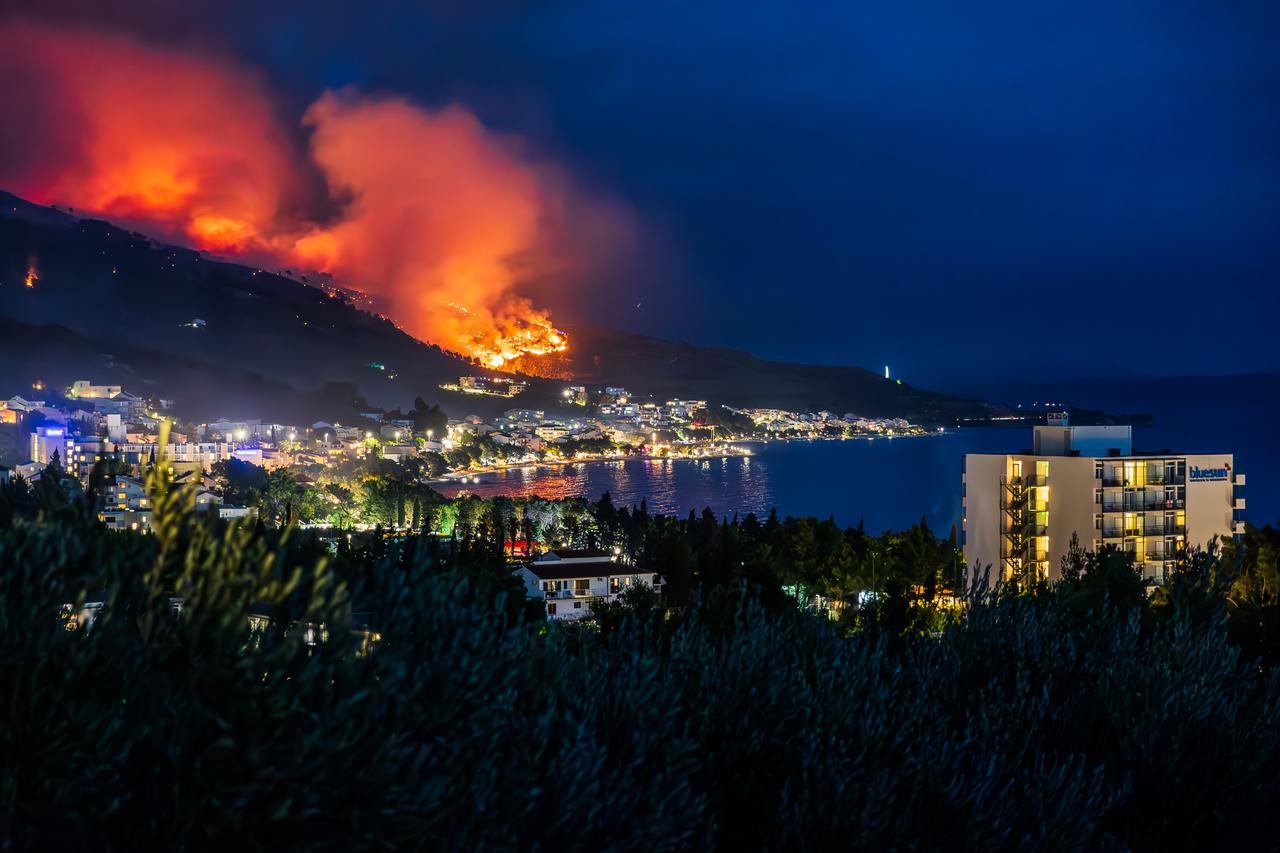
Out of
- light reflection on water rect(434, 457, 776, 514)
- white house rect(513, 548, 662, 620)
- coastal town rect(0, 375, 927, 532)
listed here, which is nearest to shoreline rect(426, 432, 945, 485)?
coastal town rect(0, 375, 927, 532)

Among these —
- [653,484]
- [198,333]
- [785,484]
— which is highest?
[198,333]

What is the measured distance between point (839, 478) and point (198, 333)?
79.8m

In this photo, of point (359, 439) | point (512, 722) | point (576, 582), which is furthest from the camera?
point (359, 439)

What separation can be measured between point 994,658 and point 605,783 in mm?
4036

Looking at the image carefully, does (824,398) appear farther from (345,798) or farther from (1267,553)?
(345,798)

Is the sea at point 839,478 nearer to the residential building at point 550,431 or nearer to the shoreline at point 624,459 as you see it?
the shoreline at point 624,459

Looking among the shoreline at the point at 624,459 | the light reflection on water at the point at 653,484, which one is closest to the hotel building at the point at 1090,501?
the light reflection on water at the point at 653,484

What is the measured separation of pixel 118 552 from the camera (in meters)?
3.86

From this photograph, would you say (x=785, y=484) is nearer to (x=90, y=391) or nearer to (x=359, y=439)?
(x=359, y=439)

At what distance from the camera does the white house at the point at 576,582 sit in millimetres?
24047

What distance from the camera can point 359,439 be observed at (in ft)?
286

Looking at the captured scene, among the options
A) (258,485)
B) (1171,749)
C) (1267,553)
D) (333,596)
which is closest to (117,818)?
(333,596)

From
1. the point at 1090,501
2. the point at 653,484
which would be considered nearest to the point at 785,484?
the point at 653,484

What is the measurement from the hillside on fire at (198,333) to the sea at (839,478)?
119 ft
